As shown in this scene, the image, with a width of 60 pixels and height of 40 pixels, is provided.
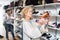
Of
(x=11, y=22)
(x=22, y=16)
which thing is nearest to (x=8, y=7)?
(x=11, y=22)

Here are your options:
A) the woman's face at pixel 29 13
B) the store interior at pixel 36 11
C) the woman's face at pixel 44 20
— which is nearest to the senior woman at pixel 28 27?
the woman's face at pixel 29 13

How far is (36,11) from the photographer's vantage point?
305 cm

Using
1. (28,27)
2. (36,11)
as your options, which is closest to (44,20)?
(36,11)

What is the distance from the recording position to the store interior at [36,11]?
2568 millimetres

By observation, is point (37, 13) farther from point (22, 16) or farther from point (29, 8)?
point (22, 16)

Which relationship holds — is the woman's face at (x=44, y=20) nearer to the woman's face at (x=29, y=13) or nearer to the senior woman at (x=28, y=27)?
the senior woman at (x=28, y=27)

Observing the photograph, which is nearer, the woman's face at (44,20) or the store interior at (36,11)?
the store interior at (36,11)

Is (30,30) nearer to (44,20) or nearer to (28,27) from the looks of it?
(28,27)

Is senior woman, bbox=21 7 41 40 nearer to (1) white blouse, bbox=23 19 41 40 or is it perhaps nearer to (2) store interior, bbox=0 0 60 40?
(1) white blouse, bbox=23 19 41 40

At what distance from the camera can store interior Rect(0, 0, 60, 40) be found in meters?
2.57

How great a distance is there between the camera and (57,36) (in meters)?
2.60

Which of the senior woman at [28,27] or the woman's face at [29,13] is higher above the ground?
the woman's face at [29,13]

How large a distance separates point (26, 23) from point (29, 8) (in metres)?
0.42

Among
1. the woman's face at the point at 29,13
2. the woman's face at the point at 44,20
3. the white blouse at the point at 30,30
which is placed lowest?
the white blouse at the point at 30,30
